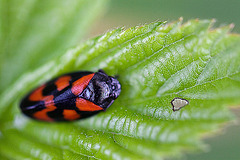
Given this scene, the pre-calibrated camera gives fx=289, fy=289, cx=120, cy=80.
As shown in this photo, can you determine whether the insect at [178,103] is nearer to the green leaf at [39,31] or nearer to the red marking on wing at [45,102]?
the red marking on wing at [45,102]

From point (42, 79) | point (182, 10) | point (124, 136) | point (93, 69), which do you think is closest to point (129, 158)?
point (124, 136)

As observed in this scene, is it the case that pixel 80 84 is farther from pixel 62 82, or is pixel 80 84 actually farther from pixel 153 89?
pixel 153 89

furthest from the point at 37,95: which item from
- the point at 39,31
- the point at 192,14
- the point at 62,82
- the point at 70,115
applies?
the point at 192,14

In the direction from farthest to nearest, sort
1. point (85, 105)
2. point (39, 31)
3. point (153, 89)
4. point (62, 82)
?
point (39, 31) → point (62, 82) → point (85, 105) → point (153, 89)

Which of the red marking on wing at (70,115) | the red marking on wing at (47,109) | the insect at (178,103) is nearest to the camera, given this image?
the insect at (178,103)

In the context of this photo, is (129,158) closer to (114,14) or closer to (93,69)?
(93,69)

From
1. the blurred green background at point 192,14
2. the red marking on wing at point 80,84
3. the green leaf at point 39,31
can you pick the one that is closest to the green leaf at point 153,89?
the red marking on wing at point 80,84

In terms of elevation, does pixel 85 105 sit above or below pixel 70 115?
above
